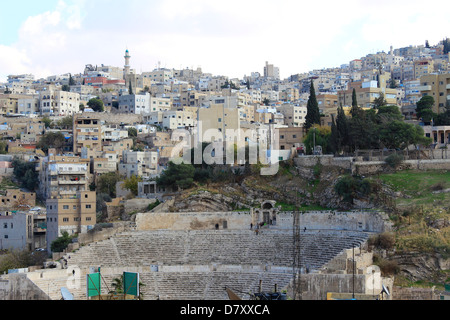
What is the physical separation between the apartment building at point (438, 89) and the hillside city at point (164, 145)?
88mm

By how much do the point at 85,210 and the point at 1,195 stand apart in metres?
13.7

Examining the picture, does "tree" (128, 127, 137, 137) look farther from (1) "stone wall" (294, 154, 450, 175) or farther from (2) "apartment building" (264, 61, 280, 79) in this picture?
(2) "apartment building" (264, 61, 280, 79)

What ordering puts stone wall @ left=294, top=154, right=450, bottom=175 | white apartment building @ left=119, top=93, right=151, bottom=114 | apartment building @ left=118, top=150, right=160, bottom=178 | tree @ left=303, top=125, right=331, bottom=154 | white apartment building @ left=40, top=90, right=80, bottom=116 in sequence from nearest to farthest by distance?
stone wall @ left=294, top=154, right=450, bottom=175 → tree @ left=303, top=125, right=331, bottom=154 → apartment building @ left=118, top=150, right=160, bottom=178 → white apartment building @ left=40, top=90, right=80, bottom=116 → white apartment building @ left=119, top=93, right=151, bottom=114

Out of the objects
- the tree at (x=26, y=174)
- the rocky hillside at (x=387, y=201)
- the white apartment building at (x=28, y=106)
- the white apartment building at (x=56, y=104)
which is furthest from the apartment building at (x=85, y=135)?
the rocky hillside at (x=387, y=201)

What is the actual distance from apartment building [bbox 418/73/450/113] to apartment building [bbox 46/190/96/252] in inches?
1093

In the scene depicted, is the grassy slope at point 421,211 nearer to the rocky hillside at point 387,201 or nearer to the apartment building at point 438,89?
the rocky hillside at point 387,201

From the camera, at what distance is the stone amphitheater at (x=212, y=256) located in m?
31.0

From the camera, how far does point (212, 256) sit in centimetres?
3416

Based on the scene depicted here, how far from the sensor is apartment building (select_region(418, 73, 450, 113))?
177ft

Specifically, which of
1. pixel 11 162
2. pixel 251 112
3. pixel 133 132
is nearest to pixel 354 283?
pixel 11 162

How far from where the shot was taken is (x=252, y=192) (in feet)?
134

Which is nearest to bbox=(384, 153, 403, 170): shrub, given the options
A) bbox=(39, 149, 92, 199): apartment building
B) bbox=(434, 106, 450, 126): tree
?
bbox=(434, 106, 450, 126): tree

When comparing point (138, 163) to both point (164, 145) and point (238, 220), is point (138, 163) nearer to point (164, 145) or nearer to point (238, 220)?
point (164, 145)
